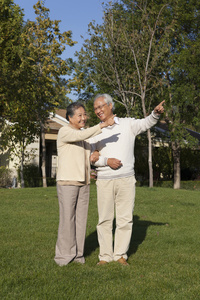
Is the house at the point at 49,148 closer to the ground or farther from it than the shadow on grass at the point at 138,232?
farther from it

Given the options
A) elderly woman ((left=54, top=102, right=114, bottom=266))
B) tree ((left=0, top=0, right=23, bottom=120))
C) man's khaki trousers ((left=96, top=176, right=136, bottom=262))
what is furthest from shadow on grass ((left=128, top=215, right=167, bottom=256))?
tree ((left=0, top=0, right=23, bottom=120))

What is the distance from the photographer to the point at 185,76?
24.3 metres

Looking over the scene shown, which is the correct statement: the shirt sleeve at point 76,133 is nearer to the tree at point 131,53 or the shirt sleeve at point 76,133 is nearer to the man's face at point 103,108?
the man's face at point 103,108

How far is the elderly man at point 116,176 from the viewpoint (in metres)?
5.62

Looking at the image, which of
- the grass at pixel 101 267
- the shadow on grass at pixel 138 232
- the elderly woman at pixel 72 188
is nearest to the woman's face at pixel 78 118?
the elderly woman at pixel 72 188

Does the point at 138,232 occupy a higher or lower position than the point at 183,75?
lower

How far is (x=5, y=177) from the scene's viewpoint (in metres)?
23.7

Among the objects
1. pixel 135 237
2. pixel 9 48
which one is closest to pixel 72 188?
pixel 135 237

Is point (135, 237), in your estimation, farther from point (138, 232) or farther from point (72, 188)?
point (72, 188)

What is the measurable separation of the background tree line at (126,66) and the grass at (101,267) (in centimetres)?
1158

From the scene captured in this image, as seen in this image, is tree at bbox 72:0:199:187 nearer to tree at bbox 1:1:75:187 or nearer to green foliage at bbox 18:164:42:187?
tree at bbox 1:1:75:187

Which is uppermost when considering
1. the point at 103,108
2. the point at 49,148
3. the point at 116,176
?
the point at 103,108

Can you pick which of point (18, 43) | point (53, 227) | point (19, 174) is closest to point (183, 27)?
point (18, 43)

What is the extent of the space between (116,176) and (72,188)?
0.62m
